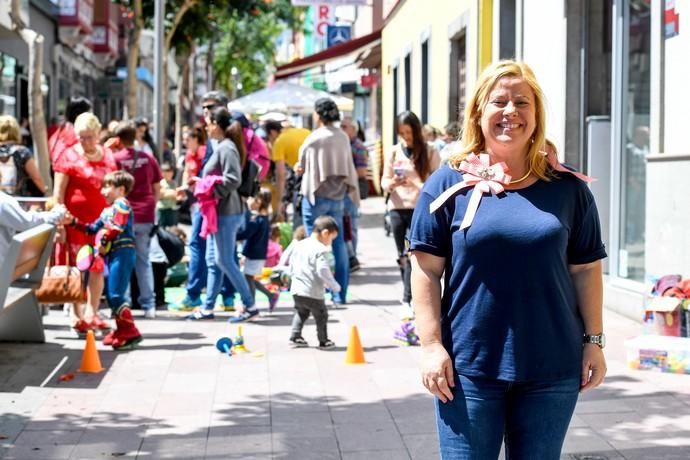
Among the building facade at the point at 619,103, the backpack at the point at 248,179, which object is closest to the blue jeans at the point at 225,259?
the backpack at the point at 248,179

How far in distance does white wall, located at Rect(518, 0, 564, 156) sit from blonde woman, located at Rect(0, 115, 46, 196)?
16.0 ft

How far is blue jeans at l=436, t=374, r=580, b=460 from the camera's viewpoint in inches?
140

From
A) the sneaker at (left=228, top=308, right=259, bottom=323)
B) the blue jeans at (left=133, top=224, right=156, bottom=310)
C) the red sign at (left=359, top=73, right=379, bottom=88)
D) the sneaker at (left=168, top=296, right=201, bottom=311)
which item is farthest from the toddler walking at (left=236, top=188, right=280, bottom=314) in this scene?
the red sign at (left=359, top=73, right=379, bottom=88)

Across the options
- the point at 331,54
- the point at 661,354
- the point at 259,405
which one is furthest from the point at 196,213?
the point at 331,54

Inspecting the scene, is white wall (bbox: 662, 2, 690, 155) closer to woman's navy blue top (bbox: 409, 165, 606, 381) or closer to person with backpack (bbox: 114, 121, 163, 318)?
person with backpack (bbox: 114, 121, 163, 318)

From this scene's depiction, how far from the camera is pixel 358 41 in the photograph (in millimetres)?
28234

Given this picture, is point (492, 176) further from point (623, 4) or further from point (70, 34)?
point (70, 34)

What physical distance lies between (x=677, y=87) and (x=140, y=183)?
4.56 meters

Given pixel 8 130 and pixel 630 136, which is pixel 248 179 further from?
pixel 630 136

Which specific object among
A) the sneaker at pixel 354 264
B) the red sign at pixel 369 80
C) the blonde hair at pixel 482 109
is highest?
the red sign at pixel 369 80

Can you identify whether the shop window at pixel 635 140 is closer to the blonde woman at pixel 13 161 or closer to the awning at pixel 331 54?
the blonde woman at pixel 13 161

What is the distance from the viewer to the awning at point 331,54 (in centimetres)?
2653

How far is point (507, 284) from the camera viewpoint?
11.6 ft

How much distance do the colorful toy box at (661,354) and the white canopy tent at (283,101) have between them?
14.8 meters
